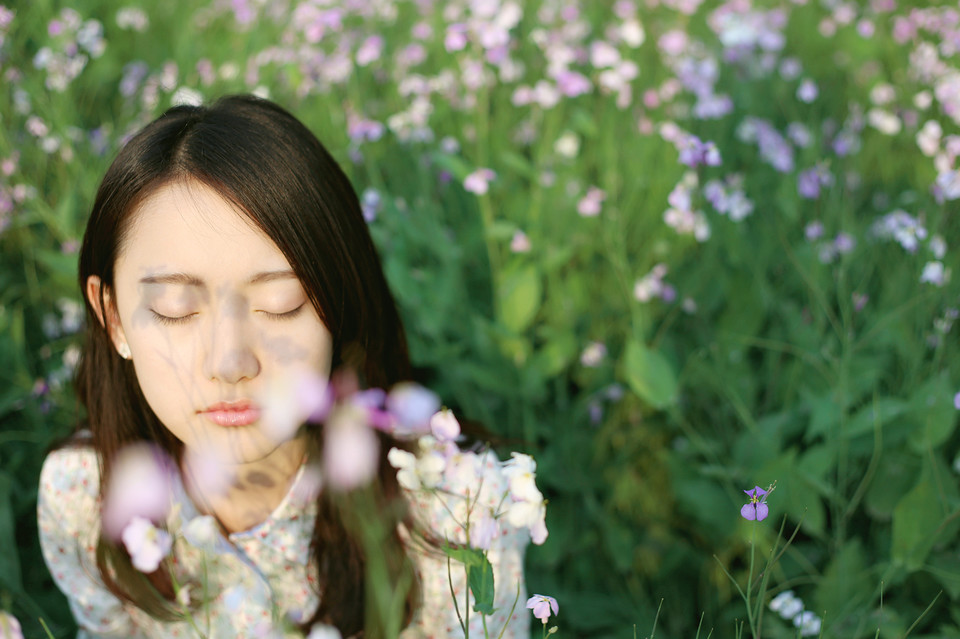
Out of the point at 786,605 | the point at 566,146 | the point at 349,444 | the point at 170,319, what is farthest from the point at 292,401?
the point at 566,146

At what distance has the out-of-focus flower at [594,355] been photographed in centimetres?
140

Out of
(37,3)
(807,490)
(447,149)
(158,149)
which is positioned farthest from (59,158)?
(807,490)

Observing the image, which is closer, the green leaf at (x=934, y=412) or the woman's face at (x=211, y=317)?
the woman's face at (x=211, y=317)

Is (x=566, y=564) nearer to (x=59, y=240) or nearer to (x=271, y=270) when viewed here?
(x=271, y=270)

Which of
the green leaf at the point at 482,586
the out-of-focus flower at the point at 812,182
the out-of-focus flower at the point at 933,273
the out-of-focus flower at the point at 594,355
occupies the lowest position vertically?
the out-of-focus flower at the point at 594,355

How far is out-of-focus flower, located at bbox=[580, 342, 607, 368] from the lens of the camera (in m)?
1.40

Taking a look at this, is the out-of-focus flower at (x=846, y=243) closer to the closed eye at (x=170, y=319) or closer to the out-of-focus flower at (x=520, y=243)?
the out-of-focus flower at (x=520, y=243)

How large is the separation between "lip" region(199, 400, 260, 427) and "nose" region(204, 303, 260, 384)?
3 cm

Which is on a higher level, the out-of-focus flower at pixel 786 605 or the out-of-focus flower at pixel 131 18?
the out-of-focus flower at pixel 131 18

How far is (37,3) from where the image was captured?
177cm

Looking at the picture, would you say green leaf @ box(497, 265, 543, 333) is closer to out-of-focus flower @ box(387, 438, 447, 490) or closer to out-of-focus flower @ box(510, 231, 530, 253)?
out-of-focus flower @ box(510, 231, 530, 253)

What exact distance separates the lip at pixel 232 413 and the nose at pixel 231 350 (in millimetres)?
31

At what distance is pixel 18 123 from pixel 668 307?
4.86 feet

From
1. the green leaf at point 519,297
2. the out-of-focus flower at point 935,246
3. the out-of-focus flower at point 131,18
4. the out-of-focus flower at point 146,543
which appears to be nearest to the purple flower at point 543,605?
the out-of-focus flower at point 146,543
